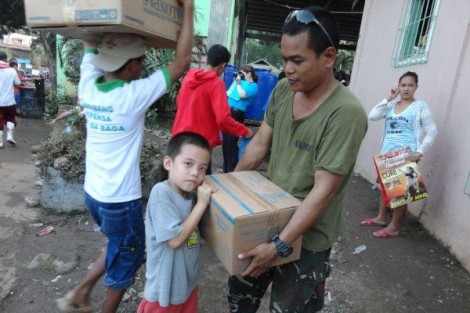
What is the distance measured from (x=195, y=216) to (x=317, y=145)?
25.2 inches

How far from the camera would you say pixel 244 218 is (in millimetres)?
1372

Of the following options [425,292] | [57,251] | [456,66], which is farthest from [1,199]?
[456,66]

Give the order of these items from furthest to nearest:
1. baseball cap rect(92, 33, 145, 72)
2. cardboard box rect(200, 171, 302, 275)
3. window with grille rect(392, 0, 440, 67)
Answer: window with grille rect(392, 0, 440, 67), baseball cap rect(92, 33, 145, 72), cardboard box rect(200, 171, 302, 275)

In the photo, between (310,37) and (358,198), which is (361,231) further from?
(310,37)

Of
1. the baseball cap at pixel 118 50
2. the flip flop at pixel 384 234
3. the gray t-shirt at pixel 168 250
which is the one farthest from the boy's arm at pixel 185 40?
the flip flop at pixel 384 234

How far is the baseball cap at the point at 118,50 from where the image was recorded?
5.98ft

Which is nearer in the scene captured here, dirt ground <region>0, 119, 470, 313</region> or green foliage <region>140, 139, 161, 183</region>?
dirt ground <region>0, 119, 470, 313</region>

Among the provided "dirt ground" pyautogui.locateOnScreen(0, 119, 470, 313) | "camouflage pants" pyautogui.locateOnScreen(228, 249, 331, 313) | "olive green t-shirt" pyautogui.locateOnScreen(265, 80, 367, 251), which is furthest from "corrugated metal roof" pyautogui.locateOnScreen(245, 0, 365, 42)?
"camouflage pants" pyautogui.locateOnScreen(228, 249, 331, 313)

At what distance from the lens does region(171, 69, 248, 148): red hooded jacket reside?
3.46m

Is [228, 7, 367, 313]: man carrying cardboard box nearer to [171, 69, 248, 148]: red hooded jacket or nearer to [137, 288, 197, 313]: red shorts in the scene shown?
[137, 288, 197, 313]: red shorts

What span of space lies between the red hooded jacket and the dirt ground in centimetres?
126

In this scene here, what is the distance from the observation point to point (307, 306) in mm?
1800

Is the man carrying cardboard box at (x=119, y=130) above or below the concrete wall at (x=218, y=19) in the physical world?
below

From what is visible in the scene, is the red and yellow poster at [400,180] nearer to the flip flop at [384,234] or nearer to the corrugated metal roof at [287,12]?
the flip flop at [384,234]
